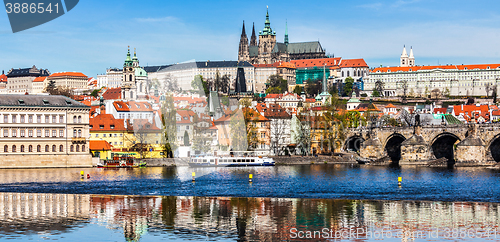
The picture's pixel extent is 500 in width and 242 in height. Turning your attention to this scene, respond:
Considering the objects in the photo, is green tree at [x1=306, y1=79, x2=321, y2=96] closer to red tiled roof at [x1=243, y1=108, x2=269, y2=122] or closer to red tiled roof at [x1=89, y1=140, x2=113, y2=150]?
red tiled roof at [x1=243, y1=108, x2=269, y2=122]

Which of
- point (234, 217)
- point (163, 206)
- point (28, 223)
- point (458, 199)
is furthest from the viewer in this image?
point (458, 199)

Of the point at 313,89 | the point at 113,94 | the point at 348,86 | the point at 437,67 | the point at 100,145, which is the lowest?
the point at 100,145

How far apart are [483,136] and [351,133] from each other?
18569 millimetres

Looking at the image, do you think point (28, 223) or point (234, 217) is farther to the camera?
point (234, 217)

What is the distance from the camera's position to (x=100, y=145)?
196 feet

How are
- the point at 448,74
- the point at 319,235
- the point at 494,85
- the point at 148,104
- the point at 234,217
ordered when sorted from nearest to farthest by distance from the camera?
the point at 319,235
the point at 234,217
the point at 148,104
the point at 494,85
the point at 448,74

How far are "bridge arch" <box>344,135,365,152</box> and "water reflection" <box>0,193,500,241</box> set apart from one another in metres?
44.2

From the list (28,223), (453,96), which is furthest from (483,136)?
(453,96)

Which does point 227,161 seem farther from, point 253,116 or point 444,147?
point 444,147

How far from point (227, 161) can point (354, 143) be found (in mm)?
22012

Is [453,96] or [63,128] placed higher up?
[453,96]

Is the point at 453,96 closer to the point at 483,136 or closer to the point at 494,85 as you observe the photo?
the point at 494,85

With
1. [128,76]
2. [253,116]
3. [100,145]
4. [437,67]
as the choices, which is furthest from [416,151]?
[437,67]

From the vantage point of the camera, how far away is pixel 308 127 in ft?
233
